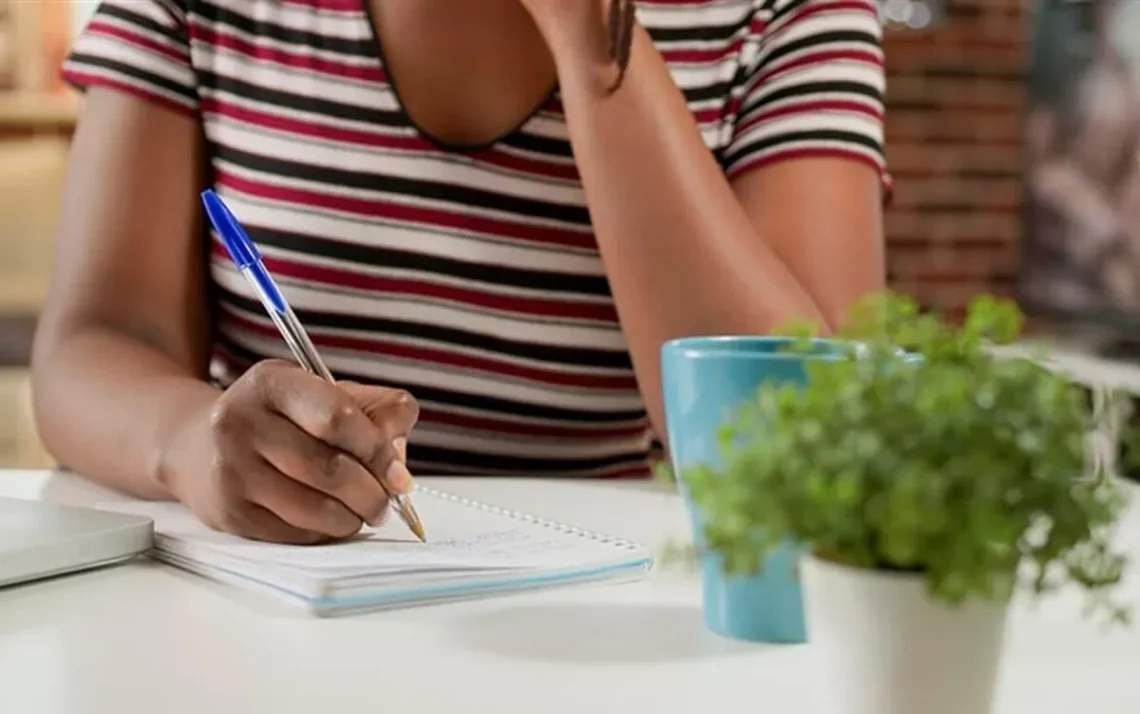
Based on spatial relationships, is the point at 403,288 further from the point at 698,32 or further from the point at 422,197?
the point at 698,32

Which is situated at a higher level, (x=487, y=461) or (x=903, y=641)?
(x=903, y=641)

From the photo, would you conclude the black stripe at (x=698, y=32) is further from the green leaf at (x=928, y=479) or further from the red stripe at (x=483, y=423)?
the green leaf at (x=928, y=479)

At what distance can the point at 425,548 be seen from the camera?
2.35ft

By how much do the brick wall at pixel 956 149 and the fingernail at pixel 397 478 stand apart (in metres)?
2.87

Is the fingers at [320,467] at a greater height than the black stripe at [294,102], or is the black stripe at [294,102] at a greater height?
the black stripe at [294,102]

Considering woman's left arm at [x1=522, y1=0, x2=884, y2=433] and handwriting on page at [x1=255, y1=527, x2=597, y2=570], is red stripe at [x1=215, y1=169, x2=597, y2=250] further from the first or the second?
handwriting on page at [x1=255, y1=527, x2=597, y2=570]

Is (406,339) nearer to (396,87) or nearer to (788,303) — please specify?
(396,87)

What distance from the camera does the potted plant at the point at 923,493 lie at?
353mm

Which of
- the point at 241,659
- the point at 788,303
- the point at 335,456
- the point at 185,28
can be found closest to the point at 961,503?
the point at 241,659

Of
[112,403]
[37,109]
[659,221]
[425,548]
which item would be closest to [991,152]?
[37,109]

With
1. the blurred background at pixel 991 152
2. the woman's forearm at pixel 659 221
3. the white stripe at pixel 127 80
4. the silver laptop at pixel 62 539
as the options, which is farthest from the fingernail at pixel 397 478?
the blurred background at pixel 991 152

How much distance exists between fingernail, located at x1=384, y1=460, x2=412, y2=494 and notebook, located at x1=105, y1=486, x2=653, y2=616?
0.10ft

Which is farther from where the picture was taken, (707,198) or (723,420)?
(707,198)

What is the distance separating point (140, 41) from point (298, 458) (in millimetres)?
515
